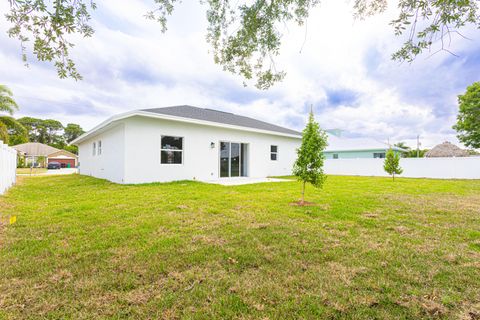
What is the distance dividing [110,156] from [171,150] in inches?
126

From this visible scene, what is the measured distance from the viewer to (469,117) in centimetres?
2139

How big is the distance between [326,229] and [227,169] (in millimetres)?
8858

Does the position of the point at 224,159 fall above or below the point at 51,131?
below

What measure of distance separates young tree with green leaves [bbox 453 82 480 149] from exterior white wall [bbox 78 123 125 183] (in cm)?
2930

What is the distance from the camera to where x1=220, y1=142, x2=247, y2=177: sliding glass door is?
40.0 feet

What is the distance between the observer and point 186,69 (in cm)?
1106

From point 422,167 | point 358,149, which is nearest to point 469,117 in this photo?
point 358,149

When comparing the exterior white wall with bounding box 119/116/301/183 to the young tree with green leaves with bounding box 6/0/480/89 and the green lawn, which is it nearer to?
the green lawn

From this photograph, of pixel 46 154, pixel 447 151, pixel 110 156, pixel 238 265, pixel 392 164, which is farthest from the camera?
pixel 46 154

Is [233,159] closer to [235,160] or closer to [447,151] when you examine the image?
[235,160]

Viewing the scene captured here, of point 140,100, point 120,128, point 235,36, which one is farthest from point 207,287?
point 140,100

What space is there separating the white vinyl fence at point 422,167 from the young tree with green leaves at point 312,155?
14.2m

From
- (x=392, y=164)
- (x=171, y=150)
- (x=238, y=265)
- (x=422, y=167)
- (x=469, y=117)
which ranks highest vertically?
(x=469, y=117)

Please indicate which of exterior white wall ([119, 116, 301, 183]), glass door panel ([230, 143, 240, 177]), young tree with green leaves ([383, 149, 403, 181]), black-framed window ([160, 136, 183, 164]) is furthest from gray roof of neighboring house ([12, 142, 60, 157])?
A: young tree with green leaves ([383, 149, 403, 181])
